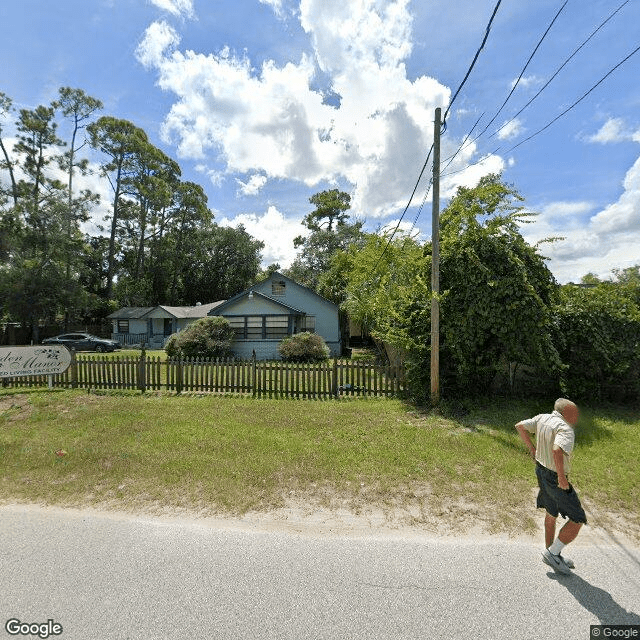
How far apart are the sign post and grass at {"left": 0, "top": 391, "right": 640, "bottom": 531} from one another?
172 cm

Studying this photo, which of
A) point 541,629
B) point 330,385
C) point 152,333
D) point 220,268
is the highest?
point 220,268

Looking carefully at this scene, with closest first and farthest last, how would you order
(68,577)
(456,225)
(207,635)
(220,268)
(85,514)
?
(207,635)
(68,577)
(85,514)
(456,225)
(220,268)

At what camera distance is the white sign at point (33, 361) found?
9359 mm

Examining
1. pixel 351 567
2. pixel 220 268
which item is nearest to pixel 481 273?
pixel 351 567

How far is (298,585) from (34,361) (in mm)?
10354

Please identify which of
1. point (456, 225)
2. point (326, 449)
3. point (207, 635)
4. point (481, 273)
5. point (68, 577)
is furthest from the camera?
point (456, 225)

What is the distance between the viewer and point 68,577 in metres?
2.87

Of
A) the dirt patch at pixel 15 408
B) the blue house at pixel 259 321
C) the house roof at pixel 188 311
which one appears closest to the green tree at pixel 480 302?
the dirt patch at pixel 15 408

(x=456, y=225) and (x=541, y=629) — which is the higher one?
(x=456, y=225)

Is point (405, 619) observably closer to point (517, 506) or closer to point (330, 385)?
point (517, 506)

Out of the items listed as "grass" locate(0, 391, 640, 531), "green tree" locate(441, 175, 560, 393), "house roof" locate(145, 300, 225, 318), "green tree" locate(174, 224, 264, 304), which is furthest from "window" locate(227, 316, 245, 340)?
"green tree" locate(174, 224, 264, 304)

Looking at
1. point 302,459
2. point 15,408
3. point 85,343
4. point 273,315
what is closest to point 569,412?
point 302,459

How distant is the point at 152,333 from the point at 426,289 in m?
26.8

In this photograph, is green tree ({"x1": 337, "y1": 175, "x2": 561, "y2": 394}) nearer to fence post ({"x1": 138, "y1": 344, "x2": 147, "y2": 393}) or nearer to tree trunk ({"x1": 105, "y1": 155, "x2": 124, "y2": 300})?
fence post ({"x1": 138, "y1": 344, "x2": 147, "y2": 393})
